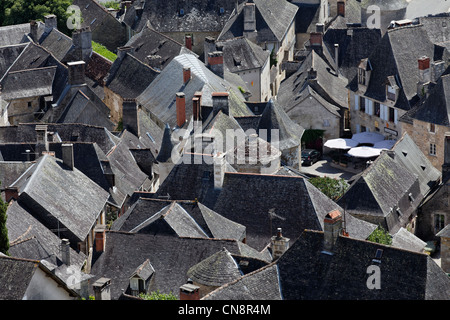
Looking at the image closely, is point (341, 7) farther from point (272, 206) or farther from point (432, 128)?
point (272, 206)

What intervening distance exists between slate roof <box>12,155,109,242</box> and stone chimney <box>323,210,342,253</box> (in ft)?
56.3

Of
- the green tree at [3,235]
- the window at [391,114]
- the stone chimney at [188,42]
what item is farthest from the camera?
the stone chimney at [188,42]

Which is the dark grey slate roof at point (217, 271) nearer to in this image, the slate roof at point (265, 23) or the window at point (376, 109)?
the window at point (376, 109)

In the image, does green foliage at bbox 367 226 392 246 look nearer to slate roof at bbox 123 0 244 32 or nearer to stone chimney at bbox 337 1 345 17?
slate roof at bbox 123 0 244 32

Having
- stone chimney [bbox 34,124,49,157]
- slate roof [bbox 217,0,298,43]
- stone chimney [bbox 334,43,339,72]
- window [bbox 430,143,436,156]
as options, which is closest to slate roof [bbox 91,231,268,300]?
stone chimney [bbox 34,124,49,157]

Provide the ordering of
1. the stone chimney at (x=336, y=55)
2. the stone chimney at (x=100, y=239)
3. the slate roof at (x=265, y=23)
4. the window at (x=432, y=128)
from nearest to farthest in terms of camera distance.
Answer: the stone chimney at (x=100, y=239) < the window at (x=432, y=128) < the stone chimney at (x=336, y=55) < the slate roof at (x=265, y=23)

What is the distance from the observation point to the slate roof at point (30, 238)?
56.0 metres

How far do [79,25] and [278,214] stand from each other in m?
53.2

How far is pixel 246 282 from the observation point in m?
48.1

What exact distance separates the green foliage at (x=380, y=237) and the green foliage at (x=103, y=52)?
43552mm

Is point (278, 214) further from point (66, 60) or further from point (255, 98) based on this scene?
point (66, 60)

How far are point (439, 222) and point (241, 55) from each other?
28883 mm

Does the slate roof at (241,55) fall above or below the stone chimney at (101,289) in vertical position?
above

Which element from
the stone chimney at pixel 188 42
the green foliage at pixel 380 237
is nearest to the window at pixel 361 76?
the stone chimney at pixel 188 42
